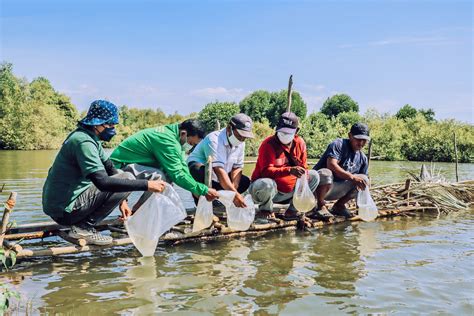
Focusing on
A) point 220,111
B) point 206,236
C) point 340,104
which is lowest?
point 206,236

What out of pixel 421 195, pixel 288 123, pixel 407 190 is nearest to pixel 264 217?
pixel 288 123

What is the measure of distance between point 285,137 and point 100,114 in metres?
2.39

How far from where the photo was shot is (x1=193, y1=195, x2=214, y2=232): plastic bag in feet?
16.3

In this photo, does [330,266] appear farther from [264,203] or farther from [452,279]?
[264,203]

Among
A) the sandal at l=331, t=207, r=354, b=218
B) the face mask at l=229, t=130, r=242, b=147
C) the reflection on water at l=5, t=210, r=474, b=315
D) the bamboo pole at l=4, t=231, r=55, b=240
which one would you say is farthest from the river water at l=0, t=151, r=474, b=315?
the face mask at l=229, t=130, r=242, b=147

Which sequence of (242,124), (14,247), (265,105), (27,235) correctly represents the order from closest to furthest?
(14,247), (27,235), (242,124), (265,105)

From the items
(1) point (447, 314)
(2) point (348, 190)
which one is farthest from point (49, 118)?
(1) point (447, 314)

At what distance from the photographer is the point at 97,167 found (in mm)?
3904

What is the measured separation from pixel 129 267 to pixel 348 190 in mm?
3411

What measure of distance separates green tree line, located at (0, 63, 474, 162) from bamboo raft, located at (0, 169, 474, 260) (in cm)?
1091

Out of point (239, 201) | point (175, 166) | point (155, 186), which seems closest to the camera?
point (155, 186)

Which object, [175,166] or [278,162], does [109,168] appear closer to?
[175,166]

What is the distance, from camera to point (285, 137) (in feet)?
18.6

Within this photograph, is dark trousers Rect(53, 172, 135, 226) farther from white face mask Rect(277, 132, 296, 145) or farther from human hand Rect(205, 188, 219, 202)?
white face mask Rect(277, 132, 296, 145)
